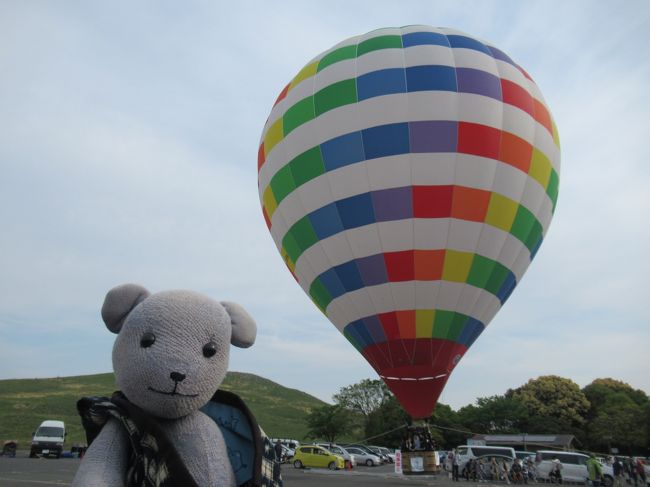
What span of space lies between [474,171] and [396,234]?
2.12 metres

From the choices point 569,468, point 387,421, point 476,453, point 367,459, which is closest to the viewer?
point 569,468

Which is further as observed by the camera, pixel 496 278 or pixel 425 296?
pixel 496 278

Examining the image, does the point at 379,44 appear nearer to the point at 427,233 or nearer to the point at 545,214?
the point at 427,233

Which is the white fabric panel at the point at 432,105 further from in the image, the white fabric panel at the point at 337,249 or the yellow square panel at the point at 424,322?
the yellow square panel at the point at 424,322

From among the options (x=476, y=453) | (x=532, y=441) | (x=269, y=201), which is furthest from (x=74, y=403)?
(x=269, y=201)

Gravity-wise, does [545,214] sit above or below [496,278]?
above

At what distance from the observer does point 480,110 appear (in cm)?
1171

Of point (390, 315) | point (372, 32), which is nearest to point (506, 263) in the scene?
point (390, 315)

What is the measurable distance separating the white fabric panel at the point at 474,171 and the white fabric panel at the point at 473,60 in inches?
90.5

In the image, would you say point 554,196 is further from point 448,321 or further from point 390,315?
point 390,315

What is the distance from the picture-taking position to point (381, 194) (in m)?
11.4

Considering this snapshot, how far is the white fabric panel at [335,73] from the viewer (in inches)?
487

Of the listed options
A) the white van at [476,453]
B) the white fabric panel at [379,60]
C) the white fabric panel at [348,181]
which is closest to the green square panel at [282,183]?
the white fabric panel at [348,181]

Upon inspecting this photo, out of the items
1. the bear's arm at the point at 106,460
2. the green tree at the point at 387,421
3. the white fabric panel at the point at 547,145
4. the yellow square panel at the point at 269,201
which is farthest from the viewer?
the green tree at the point at 387,421
